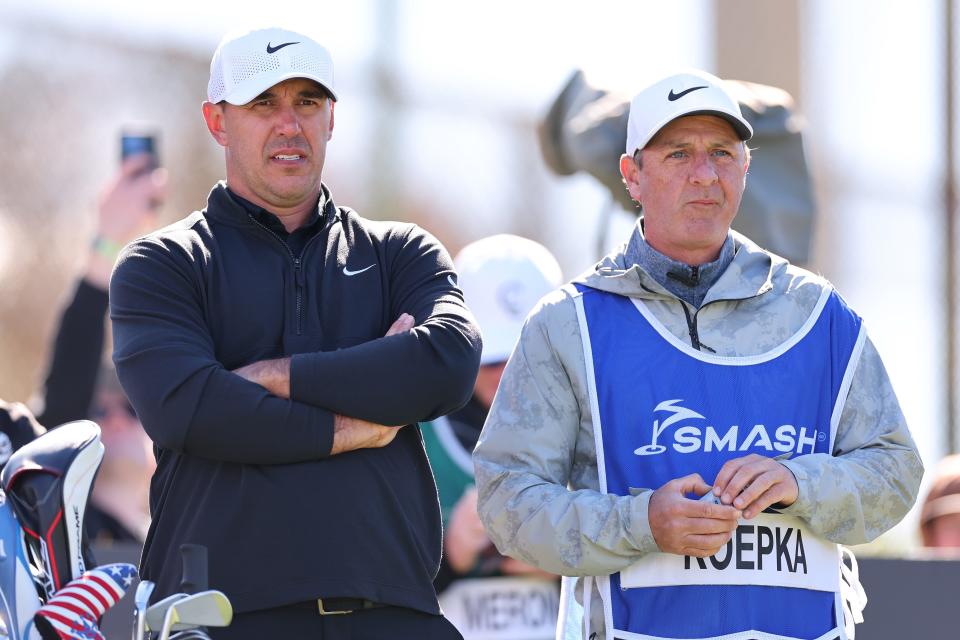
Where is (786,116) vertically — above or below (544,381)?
above

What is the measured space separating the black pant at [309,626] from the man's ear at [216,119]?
3.73ft

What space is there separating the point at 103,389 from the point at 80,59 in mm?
1589

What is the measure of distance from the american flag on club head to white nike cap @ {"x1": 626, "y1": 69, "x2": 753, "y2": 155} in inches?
60.5

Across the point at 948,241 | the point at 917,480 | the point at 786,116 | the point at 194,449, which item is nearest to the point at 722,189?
the point at 917,480

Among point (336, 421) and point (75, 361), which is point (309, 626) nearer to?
point (336, 421)

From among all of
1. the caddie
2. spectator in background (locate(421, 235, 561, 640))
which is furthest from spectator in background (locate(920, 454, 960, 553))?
the caddie

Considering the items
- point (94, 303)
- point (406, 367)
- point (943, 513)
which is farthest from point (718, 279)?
point (94, 303)

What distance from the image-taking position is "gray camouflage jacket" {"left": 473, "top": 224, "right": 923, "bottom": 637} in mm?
3721

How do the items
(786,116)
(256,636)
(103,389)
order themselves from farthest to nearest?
(103,389) → (786,116) → (256,636)

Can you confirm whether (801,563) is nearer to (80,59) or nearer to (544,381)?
(544,381)

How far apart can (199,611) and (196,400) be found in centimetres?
58

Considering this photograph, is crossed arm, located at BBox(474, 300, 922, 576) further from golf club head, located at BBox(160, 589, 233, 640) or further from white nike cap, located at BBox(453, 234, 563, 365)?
white nike cap, located at BBox(453, 234, 563, 365)

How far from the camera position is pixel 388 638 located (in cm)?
367

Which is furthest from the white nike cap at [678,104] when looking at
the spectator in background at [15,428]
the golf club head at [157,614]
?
the spectator in background at [15,428]
